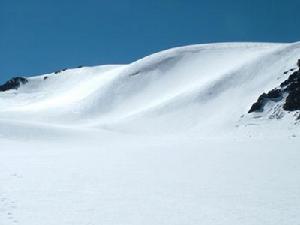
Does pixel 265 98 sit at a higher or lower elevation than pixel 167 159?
higher

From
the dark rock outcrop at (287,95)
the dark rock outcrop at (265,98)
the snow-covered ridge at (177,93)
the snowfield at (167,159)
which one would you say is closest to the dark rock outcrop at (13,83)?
the snow-covered ridge at (177,93)

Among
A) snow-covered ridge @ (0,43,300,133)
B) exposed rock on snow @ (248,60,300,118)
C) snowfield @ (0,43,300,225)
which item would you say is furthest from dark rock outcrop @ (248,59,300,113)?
snow-covered ridge @ (0,43,300,133)

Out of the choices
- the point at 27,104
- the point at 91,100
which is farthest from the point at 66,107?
the point at 27,104

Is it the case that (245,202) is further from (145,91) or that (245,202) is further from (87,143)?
(145,91)

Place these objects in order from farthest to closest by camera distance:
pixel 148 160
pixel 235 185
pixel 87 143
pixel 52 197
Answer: pixel 87 143, pixel 148 160, pixel 235 185, pixel 52 197

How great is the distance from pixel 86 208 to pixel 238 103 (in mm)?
35190

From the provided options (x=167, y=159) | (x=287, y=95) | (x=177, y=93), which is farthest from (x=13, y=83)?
(x=167, y=159)

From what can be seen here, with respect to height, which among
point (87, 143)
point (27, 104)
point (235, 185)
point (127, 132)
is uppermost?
point (27, 104)

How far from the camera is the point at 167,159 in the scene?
1873 centimetres

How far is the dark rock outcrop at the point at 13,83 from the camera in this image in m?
89.4

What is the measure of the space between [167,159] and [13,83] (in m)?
78.1

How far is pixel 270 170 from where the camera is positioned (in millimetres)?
14203

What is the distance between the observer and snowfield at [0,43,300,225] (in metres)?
9.23

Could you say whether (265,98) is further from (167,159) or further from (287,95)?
(167,159)
